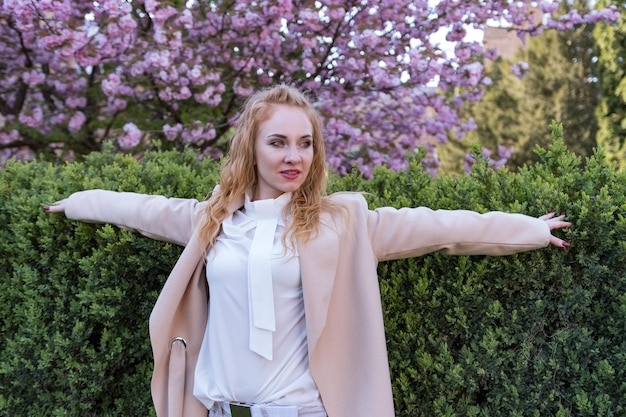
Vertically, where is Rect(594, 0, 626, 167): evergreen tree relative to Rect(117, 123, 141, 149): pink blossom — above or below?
above

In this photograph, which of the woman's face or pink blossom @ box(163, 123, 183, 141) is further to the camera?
pink blossom @ box(163, 123, 183, 141)

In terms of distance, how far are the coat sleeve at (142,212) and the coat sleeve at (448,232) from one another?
0.66 metres

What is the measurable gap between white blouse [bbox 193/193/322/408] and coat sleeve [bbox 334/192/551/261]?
1.06 ft

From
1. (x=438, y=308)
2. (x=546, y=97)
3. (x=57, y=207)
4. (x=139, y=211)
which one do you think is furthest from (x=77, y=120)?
(x=546, y=97)

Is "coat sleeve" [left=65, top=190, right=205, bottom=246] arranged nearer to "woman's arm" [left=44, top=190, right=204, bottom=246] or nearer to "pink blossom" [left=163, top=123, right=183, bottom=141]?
"woman's arm" [left=44, top=190, right=204, bottom=246]

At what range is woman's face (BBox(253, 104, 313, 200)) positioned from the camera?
214 centimetres

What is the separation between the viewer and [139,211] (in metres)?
2.53

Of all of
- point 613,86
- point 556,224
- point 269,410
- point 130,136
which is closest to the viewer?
point 269,410

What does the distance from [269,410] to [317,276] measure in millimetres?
430

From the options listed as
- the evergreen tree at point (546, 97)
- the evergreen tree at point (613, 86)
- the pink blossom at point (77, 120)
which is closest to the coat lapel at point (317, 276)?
the pink blossom at point (77, 120)

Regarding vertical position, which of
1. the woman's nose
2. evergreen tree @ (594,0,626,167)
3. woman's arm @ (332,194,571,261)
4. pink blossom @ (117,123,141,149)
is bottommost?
woman's arm @ (332,194,571,261)

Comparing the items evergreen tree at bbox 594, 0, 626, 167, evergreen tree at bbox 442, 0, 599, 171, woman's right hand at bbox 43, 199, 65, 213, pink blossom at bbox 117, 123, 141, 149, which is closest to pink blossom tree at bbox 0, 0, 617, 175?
pink blossom at bbox 117, 123, 141, 149

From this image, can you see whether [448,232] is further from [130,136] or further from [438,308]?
[130,136]

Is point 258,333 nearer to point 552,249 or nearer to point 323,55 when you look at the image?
point 552,249
